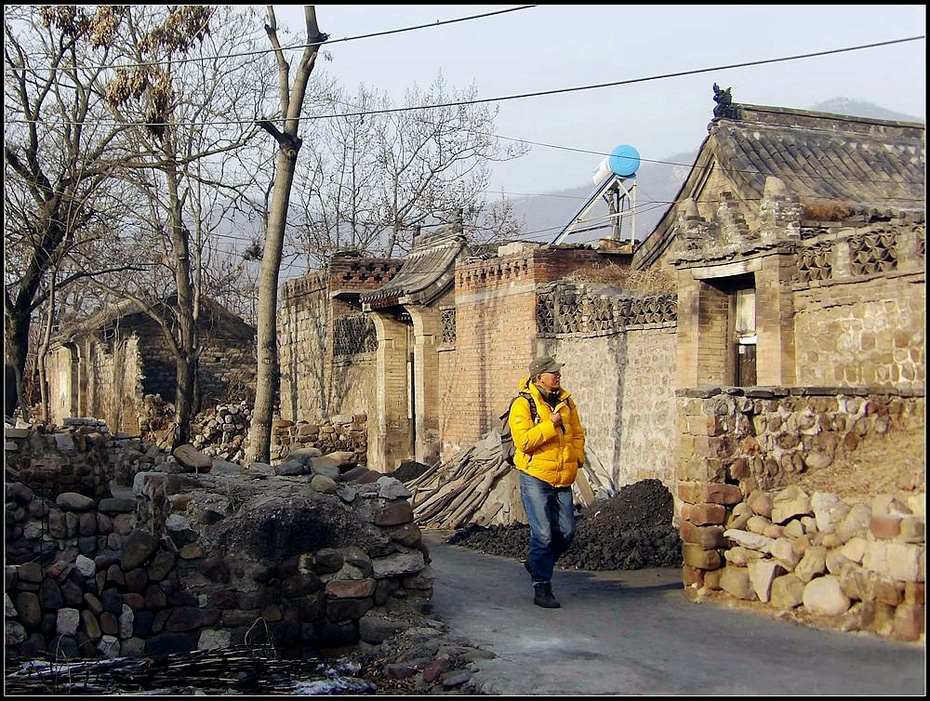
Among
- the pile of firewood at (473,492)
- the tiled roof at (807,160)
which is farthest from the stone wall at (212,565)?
the tiled roof at (807,160)

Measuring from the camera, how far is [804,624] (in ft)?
23.0

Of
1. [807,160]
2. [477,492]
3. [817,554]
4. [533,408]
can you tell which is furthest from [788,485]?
[807,160]

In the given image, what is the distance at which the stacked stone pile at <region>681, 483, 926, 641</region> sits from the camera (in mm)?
6402

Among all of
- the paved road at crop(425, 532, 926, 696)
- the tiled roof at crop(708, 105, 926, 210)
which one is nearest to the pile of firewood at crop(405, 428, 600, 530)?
the paved road at crop(425, 532, 926, 696)

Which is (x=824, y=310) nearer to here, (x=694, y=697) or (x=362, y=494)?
(x=362, y=494)

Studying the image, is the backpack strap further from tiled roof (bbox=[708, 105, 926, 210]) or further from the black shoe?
tiled roof (bbox=[708, 105, 926, 210])

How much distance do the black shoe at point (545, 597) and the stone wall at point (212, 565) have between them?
863 mm

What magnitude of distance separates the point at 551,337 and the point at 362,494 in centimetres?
783

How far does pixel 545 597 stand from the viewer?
8453mm

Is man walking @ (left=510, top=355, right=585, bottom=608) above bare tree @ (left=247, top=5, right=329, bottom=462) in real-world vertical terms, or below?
below

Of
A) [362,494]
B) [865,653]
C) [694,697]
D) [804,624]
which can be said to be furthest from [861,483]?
[362,494]

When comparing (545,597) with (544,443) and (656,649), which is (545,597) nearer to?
(544,443)

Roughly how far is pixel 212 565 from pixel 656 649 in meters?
3.22

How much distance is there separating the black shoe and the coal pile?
240cm
